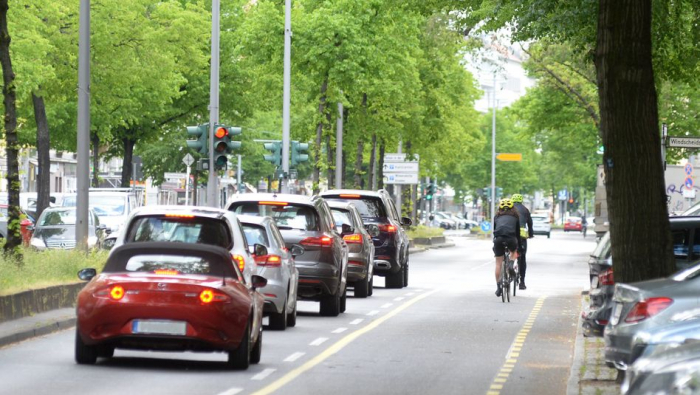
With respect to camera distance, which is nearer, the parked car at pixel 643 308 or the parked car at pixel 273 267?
the parked car at pixel 643 308

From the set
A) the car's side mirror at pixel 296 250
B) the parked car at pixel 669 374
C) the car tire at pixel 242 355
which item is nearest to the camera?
the parked car at pixel 669 374

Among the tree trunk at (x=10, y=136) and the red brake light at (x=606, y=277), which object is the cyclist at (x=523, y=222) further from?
the red brake light at (x=606, y=277)

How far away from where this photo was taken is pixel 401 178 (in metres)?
63.2

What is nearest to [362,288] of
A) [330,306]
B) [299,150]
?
[330,306]

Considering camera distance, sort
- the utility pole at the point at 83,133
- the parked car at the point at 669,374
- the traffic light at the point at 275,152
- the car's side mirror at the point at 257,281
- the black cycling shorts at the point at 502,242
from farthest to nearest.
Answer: the traffic light at the point at 275,152 < the black cycling shorts at the point at 502,242 < the utility pole at the point at 83,133 < the car's side mirror at the point at 257,281 < the parked car at the point at 669,374

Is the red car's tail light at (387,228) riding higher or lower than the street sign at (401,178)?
lower

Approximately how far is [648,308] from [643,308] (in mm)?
43

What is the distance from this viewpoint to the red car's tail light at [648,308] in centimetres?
→ 1138

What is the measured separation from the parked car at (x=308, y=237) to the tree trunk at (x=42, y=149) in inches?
724

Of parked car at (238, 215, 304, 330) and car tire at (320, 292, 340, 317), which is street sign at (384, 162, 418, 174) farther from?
parked car at (238, 215, 304, 330)

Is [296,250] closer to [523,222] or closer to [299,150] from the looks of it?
[523,222]

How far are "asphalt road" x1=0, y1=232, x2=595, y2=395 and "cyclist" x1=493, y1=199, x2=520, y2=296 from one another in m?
0.94

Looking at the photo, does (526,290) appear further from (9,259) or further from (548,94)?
(548,94)

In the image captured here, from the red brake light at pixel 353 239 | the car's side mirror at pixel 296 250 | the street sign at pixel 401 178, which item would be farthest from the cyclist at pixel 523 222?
the street sign at pixel 401 178
